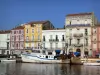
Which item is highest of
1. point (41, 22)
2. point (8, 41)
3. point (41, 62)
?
point (41, 22)

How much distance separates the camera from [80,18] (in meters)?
86.4

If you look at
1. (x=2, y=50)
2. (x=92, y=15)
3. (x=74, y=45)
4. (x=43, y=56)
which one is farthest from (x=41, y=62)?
(x=2, y=50)

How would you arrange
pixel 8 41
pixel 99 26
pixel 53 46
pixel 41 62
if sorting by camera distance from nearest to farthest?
pixel 41 62
pixel 99 26
pixel 53 46
pixel 8 41

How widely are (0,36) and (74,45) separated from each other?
30733mm

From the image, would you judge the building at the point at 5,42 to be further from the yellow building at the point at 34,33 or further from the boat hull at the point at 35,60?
the boat hull at the point at 35,60

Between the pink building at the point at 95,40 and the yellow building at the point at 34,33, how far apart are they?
62.1 ft

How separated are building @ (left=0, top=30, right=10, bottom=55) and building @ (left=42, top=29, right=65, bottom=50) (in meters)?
15.3

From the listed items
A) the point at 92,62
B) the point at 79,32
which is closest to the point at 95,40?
the point at 79,32

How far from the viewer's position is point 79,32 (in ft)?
285

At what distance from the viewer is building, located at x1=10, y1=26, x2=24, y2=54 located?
317 ft

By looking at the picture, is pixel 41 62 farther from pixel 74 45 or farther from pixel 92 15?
pixel 92 15

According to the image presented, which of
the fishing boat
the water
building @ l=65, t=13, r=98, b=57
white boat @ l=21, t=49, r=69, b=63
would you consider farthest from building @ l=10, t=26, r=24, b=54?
the water

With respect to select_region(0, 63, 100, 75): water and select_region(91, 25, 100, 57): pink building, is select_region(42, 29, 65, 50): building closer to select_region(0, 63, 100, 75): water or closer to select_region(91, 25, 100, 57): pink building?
select_region(91, 25, 100, 57): pink building

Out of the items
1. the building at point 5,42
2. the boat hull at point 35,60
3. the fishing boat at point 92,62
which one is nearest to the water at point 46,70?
the fishing boat at point 92,62
